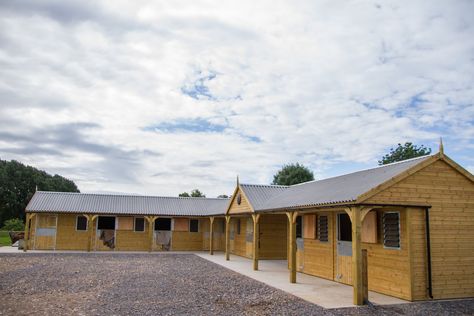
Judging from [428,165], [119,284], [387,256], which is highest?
[428,165]

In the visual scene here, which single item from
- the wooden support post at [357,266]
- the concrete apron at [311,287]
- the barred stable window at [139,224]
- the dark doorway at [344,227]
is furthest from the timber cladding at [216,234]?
the wooden support post at [357,266]

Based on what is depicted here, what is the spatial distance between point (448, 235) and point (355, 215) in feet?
9.25

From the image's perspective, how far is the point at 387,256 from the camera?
11.2 m

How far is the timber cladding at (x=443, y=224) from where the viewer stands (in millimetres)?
10695

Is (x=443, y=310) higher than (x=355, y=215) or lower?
lower

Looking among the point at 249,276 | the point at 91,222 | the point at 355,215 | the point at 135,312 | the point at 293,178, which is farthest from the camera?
the point at 293,178

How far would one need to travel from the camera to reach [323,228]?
14.4 metres

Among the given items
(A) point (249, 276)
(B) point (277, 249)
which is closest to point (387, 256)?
(A) point (249, 276)

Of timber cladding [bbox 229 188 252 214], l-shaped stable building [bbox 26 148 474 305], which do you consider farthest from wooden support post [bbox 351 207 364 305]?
timber cladding [bbox 229 188 252 214]

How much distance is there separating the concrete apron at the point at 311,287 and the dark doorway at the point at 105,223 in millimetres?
11730

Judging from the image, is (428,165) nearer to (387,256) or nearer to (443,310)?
(387,256)

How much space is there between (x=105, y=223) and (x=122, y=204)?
1.70 m

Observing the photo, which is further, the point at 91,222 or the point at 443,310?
the point at 91,222

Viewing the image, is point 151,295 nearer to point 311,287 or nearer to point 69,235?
point 311,287
